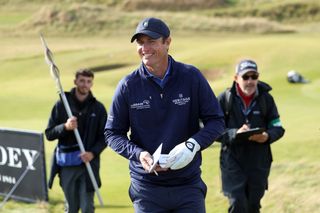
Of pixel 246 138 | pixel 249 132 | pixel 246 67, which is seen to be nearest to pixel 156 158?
pixel 249 132

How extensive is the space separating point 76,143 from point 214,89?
1479 centimetres

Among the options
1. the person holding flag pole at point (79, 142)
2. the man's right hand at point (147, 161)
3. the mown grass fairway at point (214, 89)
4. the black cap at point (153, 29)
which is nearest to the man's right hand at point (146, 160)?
the man's right hand at point (147, 161)

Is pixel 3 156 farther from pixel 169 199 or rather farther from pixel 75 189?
pixel 169 199

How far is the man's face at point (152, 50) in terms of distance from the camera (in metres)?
5.06

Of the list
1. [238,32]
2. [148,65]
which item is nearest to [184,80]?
[148,65]

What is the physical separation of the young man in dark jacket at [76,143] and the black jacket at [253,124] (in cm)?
169

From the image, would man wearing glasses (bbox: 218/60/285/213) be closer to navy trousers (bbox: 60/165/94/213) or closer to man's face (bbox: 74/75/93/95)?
man's face (bbox: 74/75/93/95)

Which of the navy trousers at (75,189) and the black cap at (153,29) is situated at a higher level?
the black cap at (153,29)

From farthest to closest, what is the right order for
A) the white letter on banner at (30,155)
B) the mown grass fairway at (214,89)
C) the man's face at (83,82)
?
the white letter on banner at (30,155) < the mown grass fairway at (214,89) < the man's face at (83,82)

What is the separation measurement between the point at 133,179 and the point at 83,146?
3397 millimetres

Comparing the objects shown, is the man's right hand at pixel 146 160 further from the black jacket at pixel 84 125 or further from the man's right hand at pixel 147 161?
the black jacket at pixel 84 125

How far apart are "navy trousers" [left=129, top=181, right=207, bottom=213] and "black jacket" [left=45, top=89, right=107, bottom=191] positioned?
3.50m

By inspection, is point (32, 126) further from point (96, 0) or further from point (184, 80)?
point (96, 0)

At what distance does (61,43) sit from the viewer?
46.8 meters
